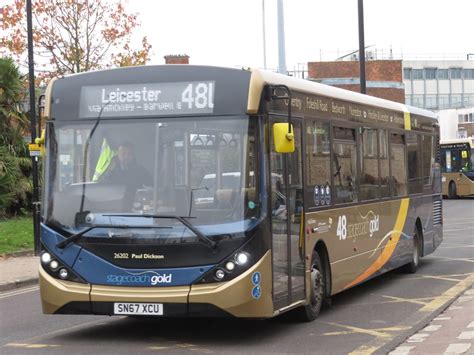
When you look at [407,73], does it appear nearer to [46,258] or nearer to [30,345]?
[46,258]

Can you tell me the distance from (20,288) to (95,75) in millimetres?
6885

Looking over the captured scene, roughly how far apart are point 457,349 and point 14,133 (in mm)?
19512

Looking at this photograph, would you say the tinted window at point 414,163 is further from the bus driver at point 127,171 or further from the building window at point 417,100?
the building window at point 417,100

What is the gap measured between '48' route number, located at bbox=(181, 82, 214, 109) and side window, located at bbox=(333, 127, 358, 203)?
2753 millimetres

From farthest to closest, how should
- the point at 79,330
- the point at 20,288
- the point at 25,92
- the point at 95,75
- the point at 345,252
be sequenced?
the point at 25,92
the point at 20,288
the point at 345,252
the point at 79,330
the point at 95,75

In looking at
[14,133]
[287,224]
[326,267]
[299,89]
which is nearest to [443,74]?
[14,133]

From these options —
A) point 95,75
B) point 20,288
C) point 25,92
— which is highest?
point 25,92

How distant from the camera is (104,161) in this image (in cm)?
828

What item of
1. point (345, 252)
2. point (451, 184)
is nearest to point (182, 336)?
point (345, 252)

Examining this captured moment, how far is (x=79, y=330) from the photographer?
9.26m

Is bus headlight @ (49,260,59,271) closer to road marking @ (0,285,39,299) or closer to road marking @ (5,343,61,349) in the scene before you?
road marking @ (5,343,61,349)

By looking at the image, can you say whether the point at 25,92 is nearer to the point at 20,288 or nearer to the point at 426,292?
the point at 20,288

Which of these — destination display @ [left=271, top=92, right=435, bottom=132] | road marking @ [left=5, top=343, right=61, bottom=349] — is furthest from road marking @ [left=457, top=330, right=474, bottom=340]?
road marking @ [left=5, top=343, right=61, bottom=349]

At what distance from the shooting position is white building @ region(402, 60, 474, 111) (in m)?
100
